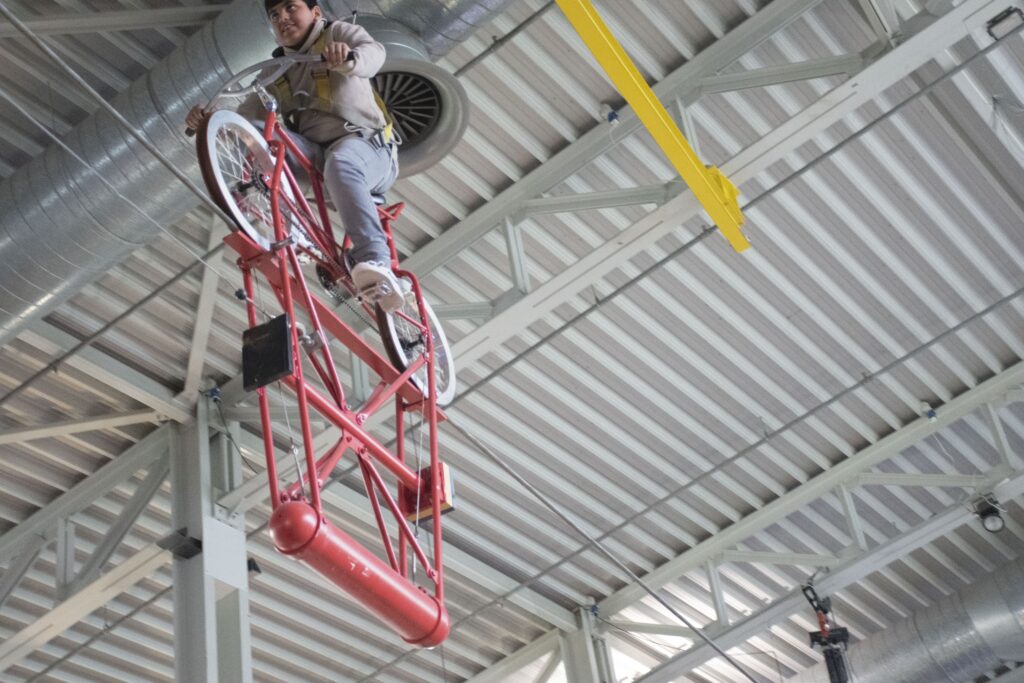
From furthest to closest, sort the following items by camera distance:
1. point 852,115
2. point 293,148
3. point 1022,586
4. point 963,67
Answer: point 1022,586
point 852,115
point 963,67
point 293,148

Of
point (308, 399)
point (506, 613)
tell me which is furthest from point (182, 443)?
point (308, 399)

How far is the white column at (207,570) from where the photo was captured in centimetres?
1006

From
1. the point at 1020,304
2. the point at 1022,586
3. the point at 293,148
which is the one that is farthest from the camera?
the point at 1022,586

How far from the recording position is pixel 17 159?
9.83 meters

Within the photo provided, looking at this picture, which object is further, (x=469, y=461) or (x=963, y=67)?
(x=469, y=461)

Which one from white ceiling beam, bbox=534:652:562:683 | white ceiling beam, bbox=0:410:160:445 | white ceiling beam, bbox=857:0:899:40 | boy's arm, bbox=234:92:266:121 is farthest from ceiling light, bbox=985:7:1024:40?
white ceiling beam, bbox=534:652:562:683

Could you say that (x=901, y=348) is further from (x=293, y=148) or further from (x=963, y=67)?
(x=293, y=148)

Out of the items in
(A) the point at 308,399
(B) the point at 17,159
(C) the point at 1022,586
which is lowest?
(A) the point at 308,399

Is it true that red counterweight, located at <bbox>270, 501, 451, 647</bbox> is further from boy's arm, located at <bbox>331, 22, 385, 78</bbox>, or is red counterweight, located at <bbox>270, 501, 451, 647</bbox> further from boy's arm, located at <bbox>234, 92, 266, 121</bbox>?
boy's arm, located at <bbox>234, 92, 266, 121</bbox>

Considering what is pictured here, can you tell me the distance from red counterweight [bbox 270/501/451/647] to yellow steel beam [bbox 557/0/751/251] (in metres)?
4.01

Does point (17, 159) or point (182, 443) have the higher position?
point (17, 159)

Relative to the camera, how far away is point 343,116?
6.74m

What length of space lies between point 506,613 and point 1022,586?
5488 mm

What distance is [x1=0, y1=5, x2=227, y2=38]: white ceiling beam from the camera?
8.59 m
